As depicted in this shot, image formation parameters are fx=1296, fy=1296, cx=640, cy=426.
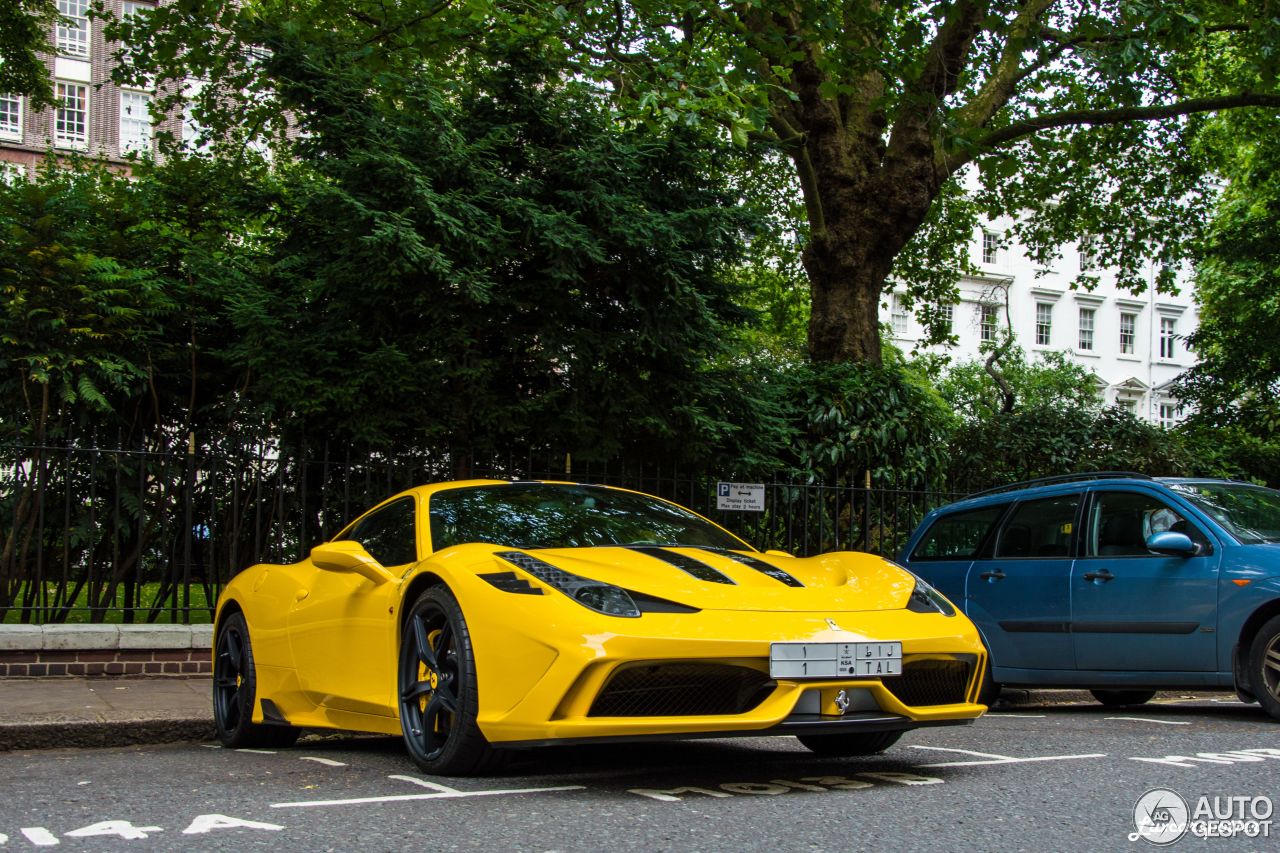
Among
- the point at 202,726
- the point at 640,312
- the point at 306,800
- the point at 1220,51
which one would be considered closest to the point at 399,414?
the point at 640,312

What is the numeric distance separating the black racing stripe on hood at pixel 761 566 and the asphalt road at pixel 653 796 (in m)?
0.76

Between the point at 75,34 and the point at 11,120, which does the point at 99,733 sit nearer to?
the point at 11,120

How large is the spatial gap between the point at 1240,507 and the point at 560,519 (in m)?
4.87

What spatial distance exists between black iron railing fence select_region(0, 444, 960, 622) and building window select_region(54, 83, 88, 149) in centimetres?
3618

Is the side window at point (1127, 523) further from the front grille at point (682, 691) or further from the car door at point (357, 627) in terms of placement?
the car door at point (357, 627)

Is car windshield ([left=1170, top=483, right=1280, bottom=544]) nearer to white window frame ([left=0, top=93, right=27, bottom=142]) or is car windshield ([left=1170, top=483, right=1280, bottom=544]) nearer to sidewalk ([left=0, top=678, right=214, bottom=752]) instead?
sidewalk ([left=0, top=678, right=214, bottom=752])

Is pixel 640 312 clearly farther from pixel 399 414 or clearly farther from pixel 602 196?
pixel 399 414

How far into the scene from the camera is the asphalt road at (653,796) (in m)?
3.79

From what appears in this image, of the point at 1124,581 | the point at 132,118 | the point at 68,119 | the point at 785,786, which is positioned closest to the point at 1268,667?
the point at 1124,581

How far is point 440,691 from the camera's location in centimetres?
484

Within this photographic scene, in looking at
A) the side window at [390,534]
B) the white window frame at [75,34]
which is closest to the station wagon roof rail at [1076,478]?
the side window at [390,534]

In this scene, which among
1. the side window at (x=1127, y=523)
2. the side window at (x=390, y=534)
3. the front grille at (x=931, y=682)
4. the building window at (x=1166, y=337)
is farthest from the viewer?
the building window at (x=1166, y=337)

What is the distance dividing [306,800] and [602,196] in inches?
266

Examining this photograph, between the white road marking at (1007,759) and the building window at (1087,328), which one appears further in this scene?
the building window at (1087,328)
